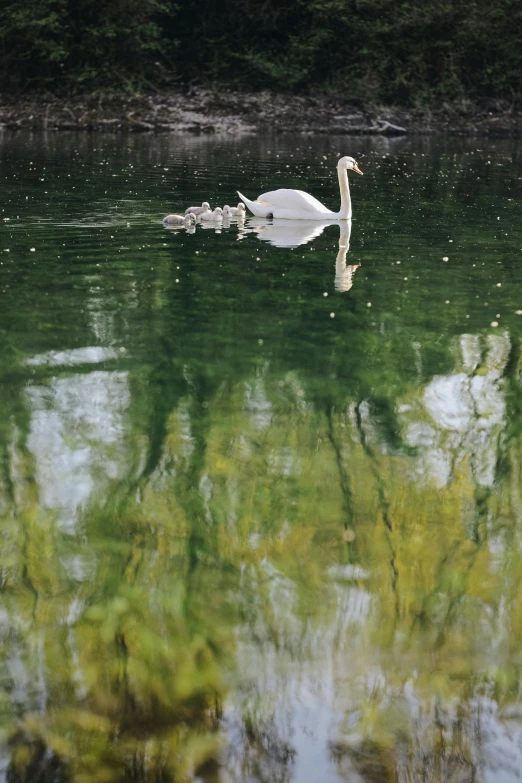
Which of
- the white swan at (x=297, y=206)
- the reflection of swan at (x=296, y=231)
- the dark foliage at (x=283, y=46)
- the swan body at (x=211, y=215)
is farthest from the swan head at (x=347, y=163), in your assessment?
the dark foliage at (x=283, y=46)

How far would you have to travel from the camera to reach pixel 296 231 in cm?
1562

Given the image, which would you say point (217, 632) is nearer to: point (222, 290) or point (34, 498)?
point (34, 498)

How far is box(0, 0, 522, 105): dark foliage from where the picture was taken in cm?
3766

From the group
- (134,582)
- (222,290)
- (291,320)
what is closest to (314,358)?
(291,320)

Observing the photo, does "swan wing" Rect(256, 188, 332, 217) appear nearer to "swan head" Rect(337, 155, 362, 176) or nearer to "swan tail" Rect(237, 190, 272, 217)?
"swan tail" Rect(237, 190, 272, 217)

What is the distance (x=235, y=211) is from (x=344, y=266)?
3735mm

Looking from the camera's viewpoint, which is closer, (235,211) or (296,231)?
(296,231)

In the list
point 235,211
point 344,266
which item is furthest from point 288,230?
point 344,266

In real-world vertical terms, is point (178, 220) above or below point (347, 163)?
below

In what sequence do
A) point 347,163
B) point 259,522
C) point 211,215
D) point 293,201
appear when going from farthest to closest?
point 347,163 → point 293,201 → point 211,215 → point 259,522

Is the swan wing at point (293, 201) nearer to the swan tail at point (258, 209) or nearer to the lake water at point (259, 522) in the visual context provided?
the swan tail at point (258, 209)

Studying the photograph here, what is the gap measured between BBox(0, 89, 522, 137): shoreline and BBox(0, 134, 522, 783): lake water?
24.9m

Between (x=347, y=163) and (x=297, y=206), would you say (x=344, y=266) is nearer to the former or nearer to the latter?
(x=297, y=206)

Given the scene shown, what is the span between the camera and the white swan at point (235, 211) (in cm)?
1586
